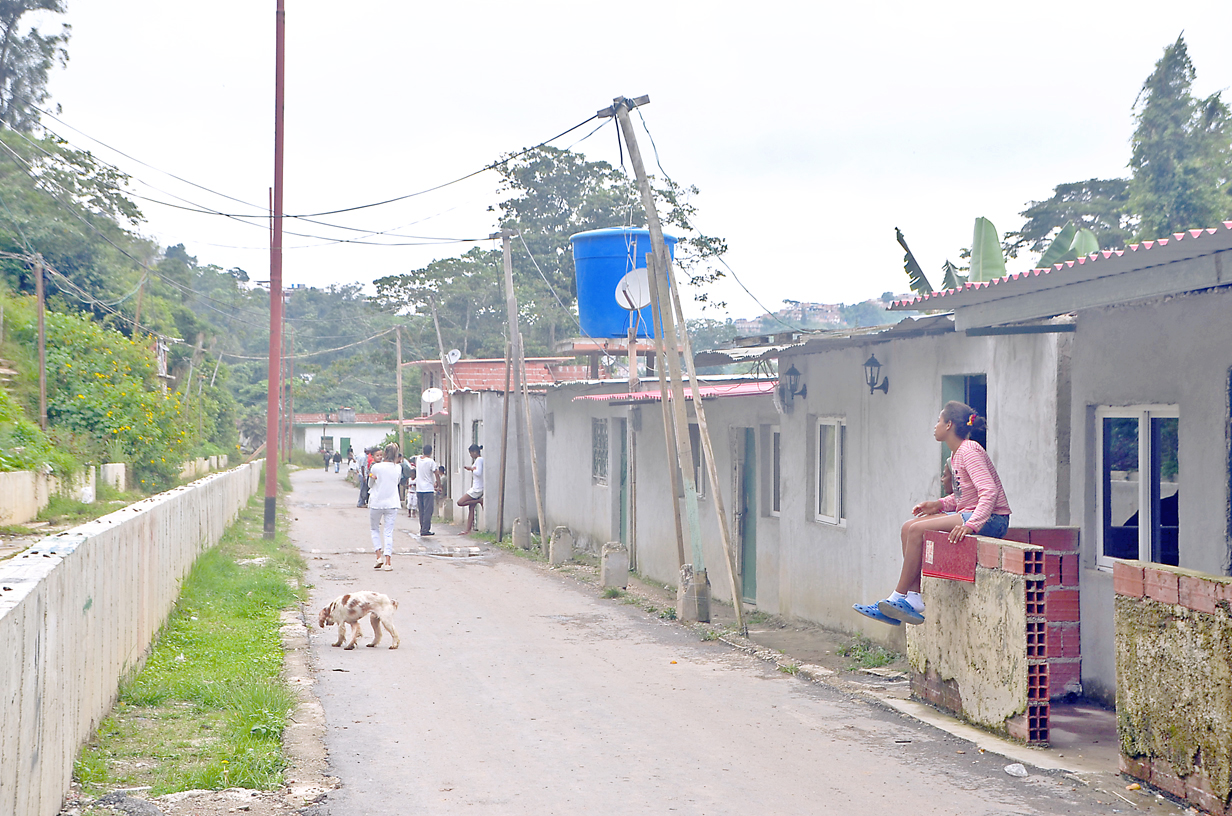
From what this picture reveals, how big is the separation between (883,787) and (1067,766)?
1105 mm

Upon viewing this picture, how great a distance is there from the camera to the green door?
43.6ft

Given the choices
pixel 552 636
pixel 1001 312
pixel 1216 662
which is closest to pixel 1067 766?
pixel 1216 662

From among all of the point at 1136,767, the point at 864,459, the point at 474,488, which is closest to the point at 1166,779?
the point at 1136,767

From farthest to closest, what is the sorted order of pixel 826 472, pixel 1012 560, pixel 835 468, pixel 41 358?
pixel 41 358, pixel 826 472, pixel 835 468, pixel 1012 560

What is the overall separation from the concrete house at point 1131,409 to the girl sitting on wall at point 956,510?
661 mm

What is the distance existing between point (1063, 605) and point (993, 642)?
1008mm

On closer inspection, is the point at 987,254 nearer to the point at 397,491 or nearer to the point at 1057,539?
the point at 1057,539

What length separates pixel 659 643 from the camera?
1023 centimetres

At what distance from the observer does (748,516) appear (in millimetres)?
13570

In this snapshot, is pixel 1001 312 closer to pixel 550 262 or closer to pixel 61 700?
pixel 61 700

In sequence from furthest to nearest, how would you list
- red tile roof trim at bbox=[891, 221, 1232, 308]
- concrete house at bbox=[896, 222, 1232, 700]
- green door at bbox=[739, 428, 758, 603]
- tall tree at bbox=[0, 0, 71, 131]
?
1. tall tree at bbox=[0, 0, 71, 131]
2. green door at bbox=[739, 428, 758, 603]
3. concrete house at bbox=[896, 222, 1232, 700]
4. red tile roof trim at bbox=[891, 221, 1232, 308]

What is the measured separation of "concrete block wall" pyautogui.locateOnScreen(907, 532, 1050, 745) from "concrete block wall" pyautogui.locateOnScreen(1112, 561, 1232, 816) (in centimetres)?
57

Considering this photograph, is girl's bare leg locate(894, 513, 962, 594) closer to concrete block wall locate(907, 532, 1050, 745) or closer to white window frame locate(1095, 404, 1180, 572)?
concrete block wall locate(907, 532, 1050, 745)

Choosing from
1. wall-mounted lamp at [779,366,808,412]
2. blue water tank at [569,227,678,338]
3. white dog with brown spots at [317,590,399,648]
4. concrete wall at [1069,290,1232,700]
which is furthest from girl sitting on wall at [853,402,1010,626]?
blue water tank at [569,227,678,338]
